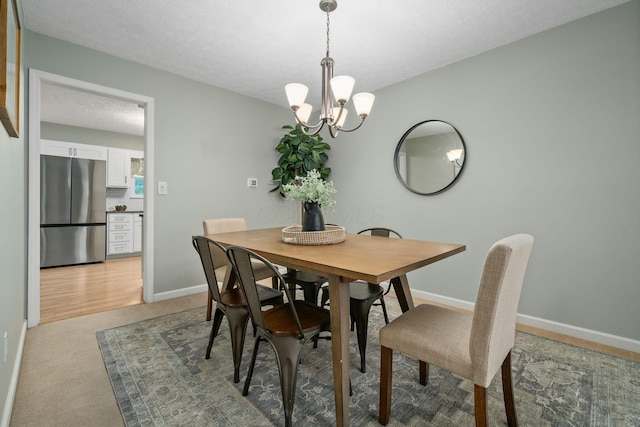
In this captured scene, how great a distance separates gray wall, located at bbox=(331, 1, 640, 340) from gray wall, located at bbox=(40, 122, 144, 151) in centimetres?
545

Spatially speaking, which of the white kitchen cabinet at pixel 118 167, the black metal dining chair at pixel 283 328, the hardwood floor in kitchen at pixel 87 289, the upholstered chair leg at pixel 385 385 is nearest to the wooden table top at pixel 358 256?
the black metal dining chair at pixel 283 328

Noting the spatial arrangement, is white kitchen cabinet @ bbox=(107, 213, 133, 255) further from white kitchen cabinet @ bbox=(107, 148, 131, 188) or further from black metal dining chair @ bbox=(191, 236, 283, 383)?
black metal dining chair @ bbox=(191, 236, 283, 383)

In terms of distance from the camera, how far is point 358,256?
1412 mm

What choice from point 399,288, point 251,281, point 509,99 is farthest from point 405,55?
Answer: point 251,281

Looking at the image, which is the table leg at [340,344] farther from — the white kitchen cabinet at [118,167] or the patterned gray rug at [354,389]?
the white kitchen cabinet at [118,167]

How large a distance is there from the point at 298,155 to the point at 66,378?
2931 millimetres

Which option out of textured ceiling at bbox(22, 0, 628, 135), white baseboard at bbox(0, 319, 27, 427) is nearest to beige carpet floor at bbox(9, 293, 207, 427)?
white baseboard at bbox(0, 319, 27, 427)

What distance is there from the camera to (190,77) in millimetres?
3209

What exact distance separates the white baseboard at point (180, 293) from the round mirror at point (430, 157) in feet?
8.63

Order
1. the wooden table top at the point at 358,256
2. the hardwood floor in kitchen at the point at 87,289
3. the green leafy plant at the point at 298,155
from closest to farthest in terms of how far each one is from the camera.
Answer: the wooden table top at the point at 358,256
the hardwood floor in kitchen at the point at 87,289
the green leafy plant at the point at 298,155

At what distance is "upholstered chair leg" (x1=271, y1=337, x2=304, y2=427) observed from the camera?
128 centimetres

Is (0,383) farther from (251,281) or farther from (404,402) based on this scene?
(404,402)

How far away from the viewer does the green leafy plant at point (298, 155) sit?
3.73 meters

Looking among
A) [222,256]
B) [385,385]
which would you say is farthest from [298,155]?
[385,385]
